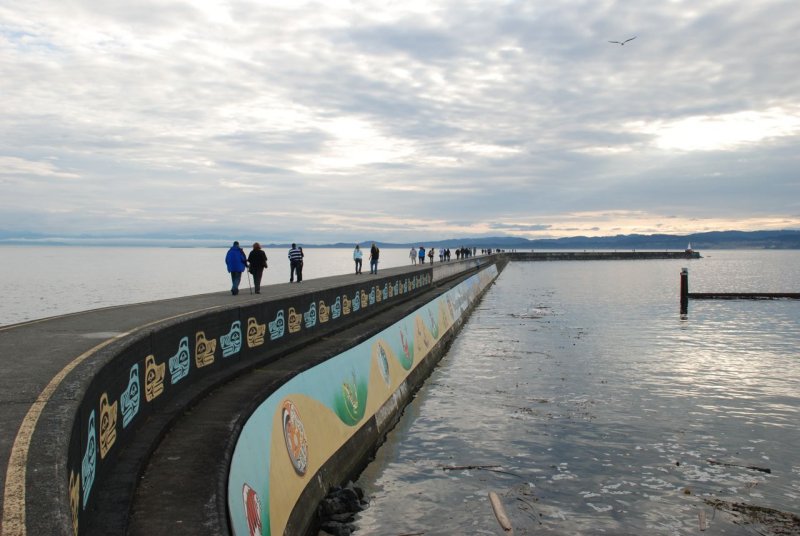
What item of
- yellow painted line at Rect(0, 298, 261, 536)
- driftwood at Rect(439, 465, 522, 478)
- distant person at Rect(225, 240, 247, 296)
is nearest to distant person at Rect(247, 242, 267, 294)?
distant person at Rect(225, 240, 247, 296)

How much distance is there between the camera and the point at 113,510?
19.6ft

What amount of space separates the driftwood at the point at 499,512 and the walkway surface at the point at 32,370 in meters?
5.87

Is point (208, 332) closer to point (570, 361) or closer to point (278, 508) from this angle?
point (278, 508)

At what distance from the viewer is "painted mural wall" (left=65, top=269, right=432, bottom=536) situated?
5.84 metres

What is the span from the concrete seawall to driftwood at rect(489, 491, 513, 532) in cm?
349

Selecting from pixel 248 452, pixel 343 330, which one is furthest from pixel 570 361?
pixel 248 452

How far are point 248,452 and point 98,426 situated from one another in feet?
5.84

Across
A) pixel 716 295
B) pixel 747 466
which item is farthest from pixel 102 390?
pixel 716 295

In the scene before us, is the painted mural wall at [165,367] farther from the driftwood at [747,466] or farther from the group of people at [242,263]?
the driftwood at [747,466]

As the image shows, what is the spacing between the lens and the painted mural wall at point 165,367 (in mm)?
5844

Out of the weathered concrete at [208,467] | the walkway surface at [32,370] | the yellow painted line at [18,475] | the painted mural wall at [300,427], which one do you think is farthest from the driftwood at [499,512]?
the yellow painted line at [18,475]

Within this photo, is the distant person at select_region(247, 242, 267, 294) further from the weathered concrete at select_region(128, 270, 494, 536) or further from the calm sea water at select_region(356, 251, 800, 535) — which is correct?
the weathered concrete at select_region(128, 270, 494, 536)

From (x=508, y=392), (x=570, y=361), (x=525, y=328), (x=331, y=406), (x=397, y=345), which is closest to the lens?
(x=331, y=406)

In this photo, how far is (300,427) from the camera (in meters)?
9.34
